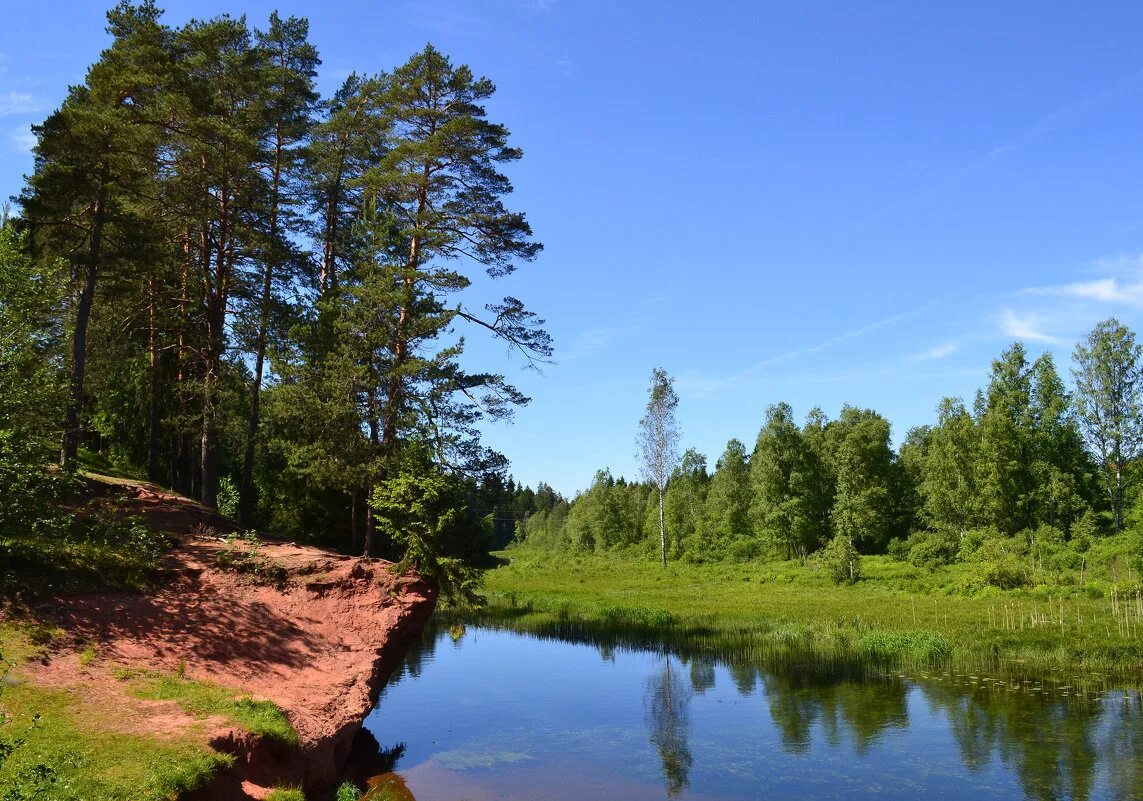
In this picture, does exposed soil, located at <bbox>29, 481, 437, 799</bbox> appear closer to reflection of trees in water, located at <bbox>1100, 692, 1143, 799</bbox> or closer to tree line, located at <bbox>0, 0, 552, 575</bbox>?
tree line, located at <bbox>0, 0, 552, 575</bbox>

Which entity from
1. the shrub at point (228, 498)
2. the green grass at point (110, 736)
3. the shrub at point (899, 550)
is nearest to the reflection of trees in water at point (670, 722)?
the green grass at point (110, 736)

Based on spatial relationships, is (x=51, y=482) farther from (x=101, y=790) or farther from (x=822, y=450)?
(x=822, y=450)

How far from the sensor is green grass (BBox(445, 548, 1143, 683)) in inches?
1015

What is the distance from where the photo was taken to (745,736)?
750 inches

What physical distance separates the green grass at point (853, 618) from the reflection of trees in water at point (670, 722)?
13.8 ft

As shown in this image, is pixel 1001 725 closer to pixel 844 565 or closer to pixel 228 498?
pixel 844 565

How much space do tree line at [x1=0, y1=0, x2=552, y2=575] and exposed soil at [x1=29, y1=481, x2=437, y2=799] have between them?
2885 mm

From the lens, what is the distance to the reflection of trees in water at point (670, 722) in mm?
16516

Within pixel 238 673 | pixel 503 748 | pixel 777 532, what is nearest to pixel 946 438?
pixel 777 532

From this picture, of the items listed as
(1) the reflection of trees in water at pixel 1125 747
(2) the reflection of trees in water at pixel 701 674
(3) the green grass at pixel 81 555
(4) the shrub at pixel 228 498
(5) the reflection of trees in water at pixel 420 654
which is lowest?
(5) the reflection of trees in water at pixel 420 654

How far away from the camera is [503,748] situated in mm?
18422

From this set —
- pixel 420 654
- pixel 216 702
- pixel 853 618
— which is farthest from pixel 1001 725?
pixel 420 654

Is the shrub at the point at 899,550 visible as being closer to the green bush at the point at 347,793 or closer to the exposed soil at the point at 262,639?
the exposed soil at the point at 262,639

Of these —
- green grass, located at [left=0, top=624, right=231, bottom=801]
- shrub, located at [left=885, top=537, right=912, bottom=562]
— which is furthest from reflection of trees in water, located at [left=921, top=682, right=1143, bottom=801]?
shrub, located at [left=885, top=537, right=912, bottom=562]
